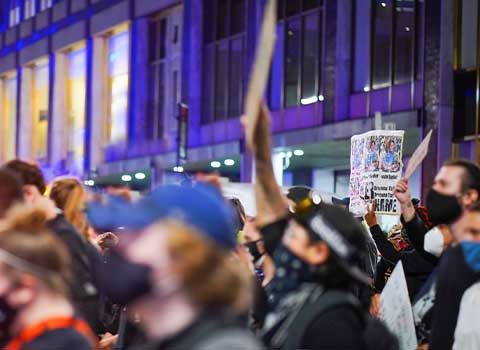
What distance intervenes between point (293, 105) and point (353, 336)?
24754 mm

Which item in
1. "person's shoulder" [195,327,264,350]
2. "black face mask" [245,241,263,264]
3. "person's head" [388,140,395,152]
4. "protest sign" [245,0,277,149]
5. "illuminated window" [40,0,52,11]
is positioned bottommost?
"black face mask" [245,241,263,264]

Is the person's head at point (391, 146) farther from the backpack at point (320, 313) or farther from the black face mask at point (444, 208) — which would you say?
the backpack at point (320, 313)

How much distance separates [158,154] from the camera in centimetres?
3475

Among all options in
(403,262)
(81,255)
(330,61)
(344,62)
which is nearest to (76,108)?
(330,61)

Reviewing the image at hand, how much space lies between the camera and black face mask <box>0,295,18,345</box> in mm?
3889

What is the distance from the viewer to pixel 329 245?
4.18 metres

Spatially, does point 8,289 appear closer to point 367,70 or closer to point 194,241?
point 194,241

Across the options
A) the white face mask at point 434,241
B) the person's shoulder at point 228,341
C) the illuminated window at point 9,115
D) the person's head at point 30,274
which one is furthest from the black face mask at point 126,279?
the illuminated window at point 9,115

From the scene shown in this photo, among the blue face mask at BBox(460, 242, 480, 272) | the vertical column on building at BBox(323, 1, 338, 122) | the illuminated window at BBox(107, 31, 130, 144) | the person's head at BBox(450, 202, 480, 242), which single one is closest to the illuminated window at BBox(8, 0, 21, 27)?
the illuminated window at BBox(107, 31, 130, 144)

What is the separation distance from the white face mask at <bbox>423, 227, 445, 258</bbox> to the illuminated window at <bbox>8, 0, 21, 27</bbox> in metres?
45.1

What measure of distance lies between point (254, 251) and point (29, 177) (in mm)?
1973

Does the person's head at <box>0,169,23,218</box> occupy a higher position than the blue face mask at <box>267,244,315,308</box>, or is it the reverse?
the person's head at <box>0,169,23,218</box>

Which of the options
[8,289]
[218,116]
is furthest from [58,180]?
[218,116]

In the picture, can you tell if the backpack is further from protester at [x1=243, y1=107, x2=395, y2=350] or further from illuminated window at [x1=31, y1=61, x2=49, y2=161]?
illuminated window at [x1=31, y1=61, x2=49, y2=161]
